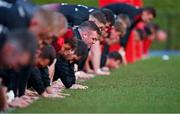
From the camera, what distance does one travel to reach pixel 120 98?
805 cm

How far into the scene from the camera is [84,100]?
7.85 m

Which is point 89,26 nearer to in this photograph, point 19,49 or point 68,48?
point 68,48

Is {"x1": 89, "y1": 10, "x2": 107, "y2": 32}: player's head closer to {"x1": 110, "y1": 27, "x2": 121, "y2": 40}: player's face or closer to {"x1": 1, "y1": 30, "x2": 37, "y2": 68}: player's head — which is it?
{"x1": 110, "y1": 27, "x2": 121, "y2": 40}: player's face

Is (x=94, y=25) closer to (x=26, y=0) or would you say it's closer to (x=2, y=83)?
(x=26, y=0)

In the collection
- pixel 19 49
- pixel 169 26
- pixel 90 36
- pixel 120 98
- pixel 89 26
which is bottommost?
pixel 169 26

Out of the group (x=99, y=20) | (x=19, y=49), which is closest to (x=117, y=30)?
(x=99, y=20)

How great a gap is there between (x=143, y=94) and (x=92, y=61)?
3.55 meters

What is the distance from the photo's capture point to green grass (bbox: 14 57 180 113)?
23.6 ft

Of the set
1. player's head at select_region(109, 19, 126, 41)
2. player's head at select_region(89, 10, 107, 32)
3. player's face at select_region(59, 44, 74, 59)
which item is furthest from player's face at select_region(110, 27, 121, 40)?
player's face at select_region(59, 44, 74, 59)

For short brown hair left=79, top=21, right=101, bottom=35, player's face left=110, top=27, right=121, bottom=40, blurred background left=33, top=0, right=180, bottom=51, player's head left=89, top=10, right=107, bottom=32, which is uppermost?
short brown hair left=79, top=21, right=101, bottom=35

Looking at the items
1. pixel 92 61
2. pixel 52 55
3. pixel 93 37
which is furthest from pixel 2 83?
pixel 92 61

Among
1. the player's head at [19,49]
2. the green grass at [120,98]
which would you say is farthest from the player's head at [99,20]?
the player's head at [19,49]

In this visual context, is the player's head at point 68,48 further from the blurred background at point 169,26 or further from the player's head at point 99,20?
the blurred background at point 169,26

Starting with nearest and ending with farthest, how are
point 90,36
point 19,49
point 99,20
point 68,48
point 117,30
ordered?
point 19,49
point 68,48
point 90,36
point 99,20
point 117,30
